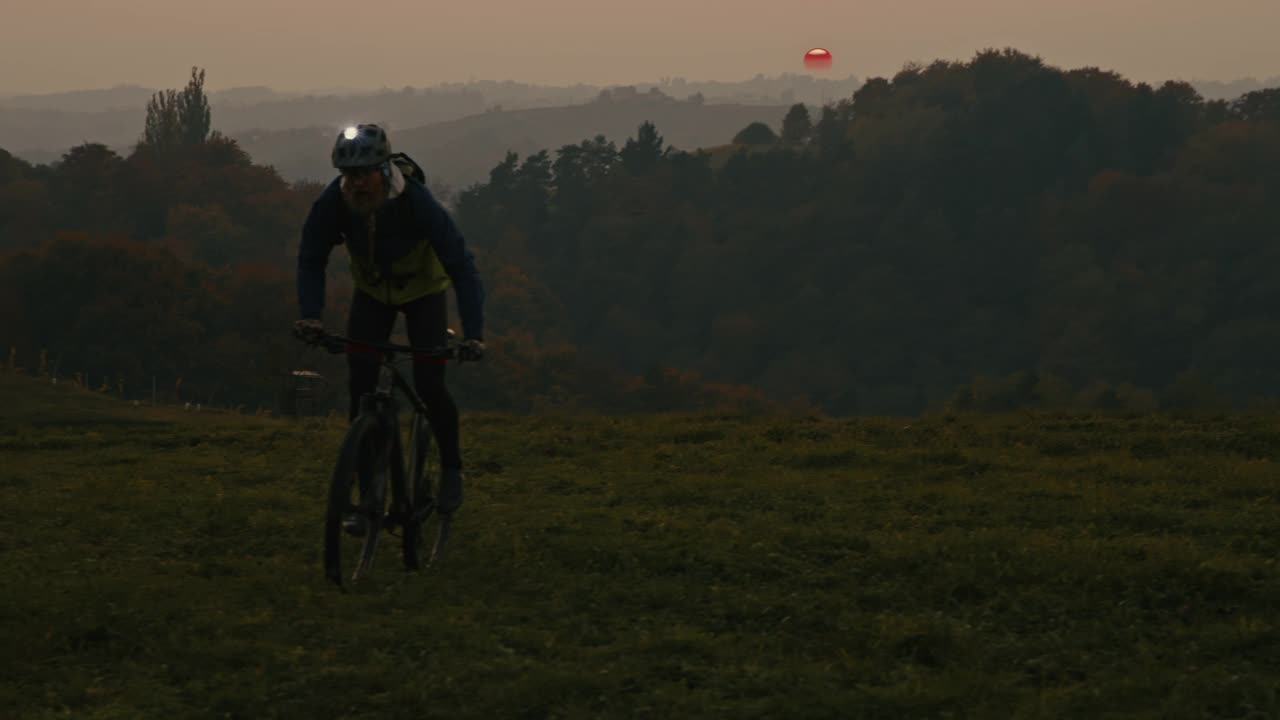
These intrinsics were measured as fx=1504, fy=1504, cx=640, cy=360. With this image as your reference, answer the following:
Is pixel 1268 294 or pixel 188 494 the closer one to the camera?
pixel 188 494

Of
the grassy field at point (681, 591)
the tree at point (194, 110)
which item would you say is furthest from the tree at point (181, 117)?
the grassy field at point (681, 591)

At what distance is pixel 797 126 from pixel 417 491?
157163mm

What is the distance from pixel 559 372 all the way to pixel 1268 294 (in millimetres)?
51877

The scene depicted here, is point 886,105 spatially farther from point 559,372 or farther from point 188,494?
point 188,494

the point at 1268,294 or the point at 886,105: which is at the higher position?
the point at 886,105

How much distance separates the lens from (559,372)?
3492 inches

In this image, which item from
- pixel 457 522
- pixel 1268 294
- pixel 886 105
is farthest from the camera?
pixel 886 105

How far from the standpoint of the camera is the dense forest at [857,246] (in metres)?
92.9

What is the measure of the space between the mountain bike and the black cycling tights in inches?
3.1

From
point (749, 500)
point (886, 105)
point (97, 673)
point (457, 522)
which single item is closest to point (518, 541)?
point (457, 522)

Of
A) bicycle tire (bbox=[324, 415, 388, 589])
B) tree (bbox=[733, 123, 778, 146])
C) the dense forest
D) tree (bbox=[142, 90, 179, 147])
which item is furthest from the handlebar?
tree (bbox=[733, 123, 778, 146])

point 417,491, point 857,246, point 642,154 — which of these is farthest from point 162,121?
point 417,491

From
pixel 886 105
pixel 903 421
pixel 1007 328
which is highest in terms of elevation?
pixel 886 105

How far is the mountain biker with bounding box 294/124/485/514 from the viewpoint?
7062 mm
